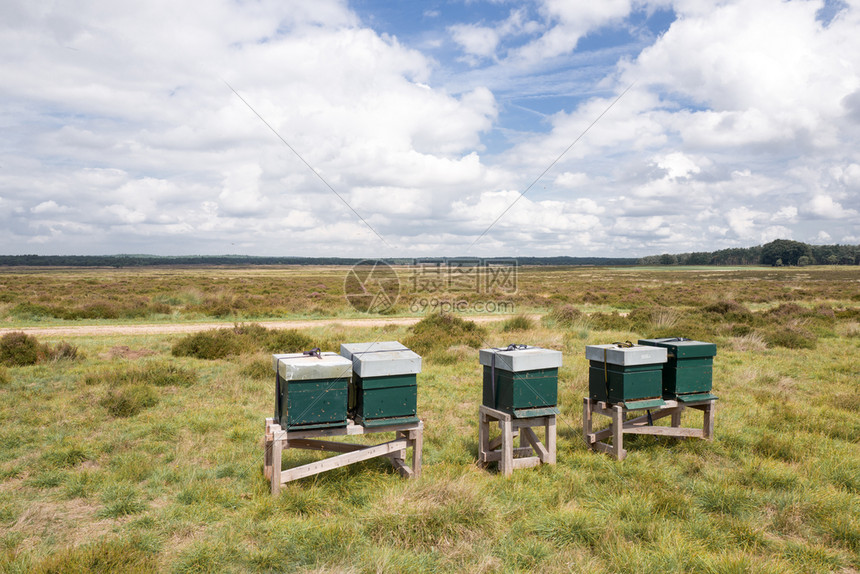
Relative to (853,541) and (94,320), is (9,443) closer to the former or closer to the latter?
(853,541)

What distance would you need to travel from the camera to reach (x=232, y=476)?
6625 mm

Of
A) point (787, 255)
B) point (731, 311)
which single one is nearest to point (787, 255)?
point (787, 255)

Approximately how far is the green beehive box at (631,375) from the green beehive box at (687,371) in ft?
0.87

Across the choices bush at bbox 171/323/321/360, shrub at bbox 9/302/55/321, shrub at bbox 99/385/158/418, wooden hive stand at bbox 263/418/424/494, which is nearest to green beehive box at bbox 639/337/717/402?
wooden hive stand at bbox 263/418/424/494

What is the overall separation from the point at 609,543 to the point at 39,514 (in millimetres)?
6103

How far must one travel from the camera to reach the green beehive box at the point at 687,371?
24.2 feet

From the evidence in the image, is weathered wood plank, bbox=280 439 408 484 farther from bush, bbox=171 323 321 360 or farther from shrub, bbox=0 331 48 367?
shrub, bbox=0 331 48 367

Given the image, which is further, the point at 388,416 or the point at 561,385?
the point at 561,385

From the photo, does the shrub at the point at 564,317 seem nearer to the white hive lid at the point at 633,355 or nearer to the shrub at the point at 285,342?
the shrub at the point at 285,342

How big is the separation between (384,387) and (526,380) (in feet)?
6.06

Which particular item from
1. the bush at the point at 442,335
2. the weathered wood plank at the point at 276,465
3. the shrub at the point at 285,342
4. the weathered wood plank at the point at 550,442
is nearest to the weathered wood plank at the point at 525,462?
the weathered wood plank at the point at 550,442

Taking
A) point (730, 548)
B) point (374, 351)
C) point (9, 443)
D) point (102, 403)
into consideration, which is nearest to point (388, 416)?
point (374, 351)

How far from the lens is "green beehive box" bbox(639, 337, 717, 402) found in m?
7.38

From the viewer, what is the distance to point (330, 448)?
21.9 feet
